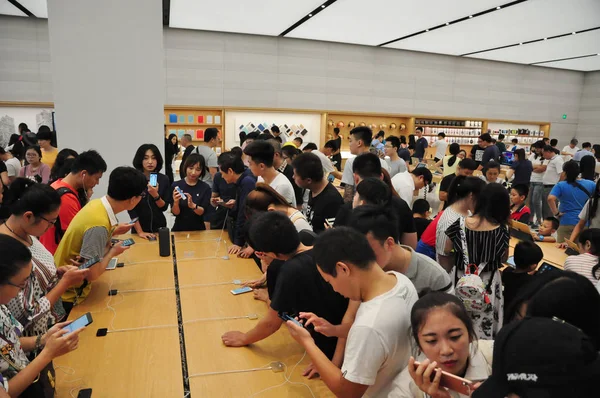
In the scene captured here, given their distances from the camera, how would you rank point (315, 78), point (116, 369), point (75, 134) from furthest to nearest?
point (315, 78) < point (75, 134) < point (116, 369)

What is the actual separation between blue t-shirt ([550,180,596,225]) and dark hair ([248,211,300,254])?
4.43 meters

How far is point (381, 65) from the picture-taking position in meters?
11.6

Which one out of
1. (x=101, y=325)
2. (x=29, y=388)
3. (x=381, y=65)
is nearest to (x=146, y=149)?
(x=101, y=325)

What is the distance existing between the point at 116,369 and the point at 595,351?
2.04 metres

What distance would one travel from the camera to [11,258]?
1496mm

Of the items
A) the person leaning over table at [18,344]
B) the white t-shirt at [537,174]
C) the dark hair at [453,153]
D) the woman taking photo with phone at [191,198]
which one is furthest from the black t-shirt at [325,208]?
the white t-shirt at [537,174]

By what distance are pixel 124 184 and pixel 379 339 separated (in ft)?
6.75

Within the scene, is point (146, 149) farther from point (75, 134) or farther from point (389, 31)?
point (389, 31)

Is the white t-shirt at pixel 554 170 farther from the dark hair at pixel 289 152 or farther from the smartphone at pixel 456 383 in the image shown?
the smartphone at pixel 456 383

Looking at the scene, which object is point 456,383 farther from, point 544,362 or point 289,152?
point 289,152

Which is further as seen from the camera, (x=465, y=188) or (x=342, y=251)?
(x=465, y=188)

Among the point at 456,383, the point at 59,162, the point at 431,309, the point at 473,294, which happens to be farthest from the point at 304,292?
the point at 59,162

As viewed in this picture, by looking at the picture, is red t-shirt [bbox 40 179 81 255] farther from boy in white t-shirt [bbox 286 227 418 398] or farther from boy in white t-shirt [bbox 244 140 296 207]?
boy in white t-shirt [bbox 286 227 418 398]

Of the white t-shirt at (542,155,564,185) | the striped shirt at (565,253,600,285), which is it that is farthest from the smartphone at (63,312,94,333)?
the white t-shirt at (542,155,564,185)
